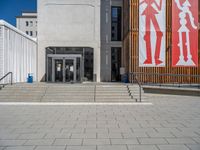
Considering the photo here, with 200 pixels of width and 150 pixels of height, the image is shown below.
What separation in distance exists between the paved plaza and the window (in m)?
17.8

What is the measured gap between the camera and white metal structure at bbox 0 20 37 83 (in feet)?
53.6

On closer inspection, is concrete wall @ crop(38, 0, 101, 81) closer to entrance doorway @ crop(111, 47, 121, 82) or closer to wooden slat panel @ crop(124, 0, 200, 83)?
entrance doorway @ crop(111, 47, 121, 82)

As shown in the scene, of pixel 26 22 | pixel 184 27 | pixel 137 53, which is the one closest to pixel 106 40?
pixel 137 53

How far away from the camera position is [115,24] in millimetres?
25641

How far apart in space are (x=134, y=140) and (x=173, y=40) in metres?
15.5

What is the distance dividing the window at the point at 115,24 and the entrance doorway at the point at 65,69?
6057mm

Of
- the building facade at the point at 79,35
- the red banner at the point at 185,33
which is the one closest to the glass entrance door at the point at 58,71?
the building facade at the point at 79,35

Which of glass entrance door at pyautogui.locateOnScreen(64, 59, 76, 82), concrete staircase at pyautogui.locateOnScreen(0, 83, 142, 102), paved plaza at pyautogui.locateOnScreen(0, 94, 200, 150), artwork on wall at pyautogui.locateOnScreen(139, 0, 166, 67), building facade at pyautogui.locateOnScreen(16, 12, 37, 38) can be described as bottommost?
paved plaza at pyautogui.locateOnScreen(0, 94, 200, 150)

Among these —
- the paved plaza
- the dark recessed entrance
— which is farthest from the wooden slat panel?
the paved plaza

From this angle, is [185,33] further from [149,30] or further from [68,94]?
[68,94]

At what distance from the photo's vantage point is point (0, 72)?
16.3 metres

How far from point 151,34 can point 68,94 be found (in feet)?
31.6

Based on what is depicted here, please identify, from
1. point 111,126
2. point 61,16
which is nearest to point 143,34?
point 61,16

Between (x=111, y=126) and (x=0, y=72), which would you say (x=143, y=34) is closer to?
(x=0, y=72)
